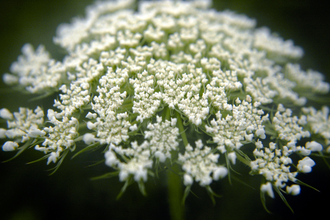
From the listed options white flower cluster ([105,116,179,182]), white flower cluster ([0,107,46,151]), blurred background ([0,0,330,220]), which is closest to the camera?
white flower cluster ([105,116,179,182])

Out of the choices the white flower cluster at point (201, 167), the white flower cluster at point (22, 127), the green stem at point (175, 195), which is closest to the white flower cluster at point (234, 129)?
the white flower cluster at point (201, 167)

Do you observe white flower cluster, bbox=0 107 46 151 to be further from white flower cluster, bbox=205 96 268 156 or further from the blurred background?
white flower cluster, bbox=205 96 268 156

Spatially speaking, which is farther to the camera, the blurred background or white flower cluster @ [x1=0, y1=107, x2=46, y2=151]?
the blurred background

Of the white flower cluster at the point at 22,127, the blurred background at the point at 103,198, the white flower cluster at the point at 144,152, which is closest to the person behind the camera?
the white flower cluster at the point at 144,152

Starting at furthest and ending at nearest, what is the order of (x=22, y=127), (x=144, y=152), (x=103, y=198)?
(x=103, y=198)
(x=22, y=127)
(x=144, y=152)

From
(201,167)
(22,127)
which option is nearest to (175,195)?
(201,167)

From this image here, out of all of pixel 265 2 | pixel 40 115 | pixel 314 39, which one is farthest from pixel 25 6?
pixel 314 39

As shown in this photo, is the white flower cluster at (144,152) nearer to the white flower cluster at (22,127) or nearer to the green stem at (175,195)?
the green stem at (175,195)

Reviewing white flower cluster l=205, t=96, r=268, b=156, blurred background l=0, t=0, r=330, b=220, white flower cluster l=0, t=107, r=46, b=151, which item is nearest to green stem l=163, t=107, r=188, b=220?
blurred background l=0, t=0, r=330, b=220

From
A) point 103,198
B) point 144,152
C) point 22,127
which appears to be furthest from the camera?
point 103,198

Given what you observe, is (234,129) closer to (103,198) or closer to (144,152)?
(144,152)

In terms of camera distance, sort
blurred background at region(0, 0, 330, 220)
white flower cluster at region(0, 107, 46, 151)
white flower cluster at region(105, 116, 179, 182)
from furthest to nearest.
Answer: blurred background at region(0, 0, 330, 220)
white flower cluster at region(0, 107, 46, 151)
white flower cluster at region(105, 116, 179, 182)

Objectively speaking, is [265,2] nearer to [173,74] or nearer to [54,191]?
[173,74]
